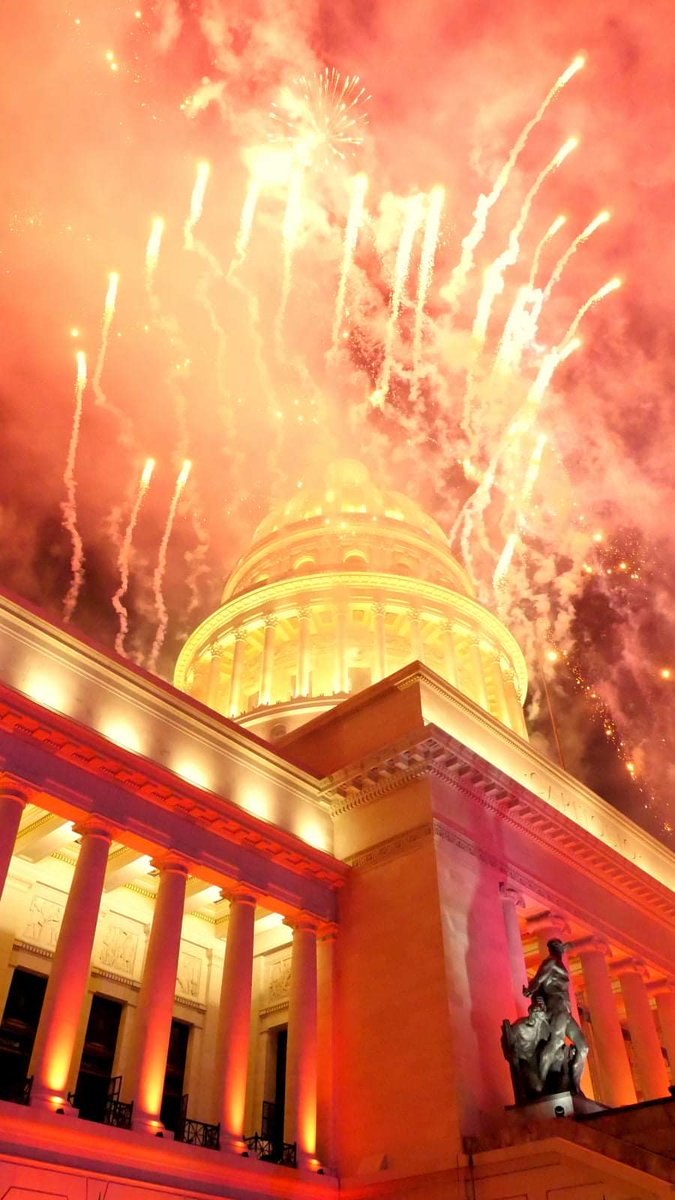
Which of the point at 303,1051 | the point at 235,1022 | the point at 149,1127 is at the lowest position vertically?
the point at 149,1127

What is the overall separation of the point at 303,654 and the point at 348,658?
2.33 metres

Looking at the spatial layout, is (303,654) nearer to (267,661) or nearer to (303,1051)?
(267,661)

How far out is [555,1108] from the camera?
22000 millimetres

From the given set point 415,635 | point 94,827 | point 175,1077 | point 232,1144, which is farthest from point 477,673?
point 232,1144

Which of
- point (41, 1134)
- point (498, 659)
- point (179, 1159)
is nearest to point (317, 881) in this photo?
point (179, 1159)

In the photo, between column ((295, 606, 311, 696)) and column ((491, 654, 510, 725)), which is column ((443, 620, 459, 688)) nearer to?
column ((491, 654, 510, 725))

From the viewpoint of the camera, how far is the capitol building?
68.2 feet

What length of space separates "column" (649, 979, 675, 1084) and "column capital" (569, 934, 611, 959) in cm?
429

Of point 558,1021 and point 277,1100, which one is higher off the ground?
point 277,1100

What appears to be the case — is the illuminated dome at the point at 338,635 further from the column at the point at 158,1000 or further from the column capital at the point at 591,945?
the column at the point at 158,1000

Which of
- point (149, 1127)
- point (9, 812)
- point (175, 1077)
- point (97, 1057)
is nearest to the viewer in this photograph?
point (149, 1127)

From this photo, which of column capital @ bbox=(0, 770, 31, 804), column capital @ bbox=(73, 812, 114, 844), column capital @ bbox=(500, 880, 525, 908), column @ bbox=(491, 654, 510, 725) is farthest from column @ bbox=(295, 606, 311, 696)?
column capital @ bbox=(0, 770, 31, 804)

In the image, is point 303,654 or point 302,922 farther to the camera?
point 303,654

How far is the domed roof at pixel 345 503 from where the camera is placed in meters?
61.1
